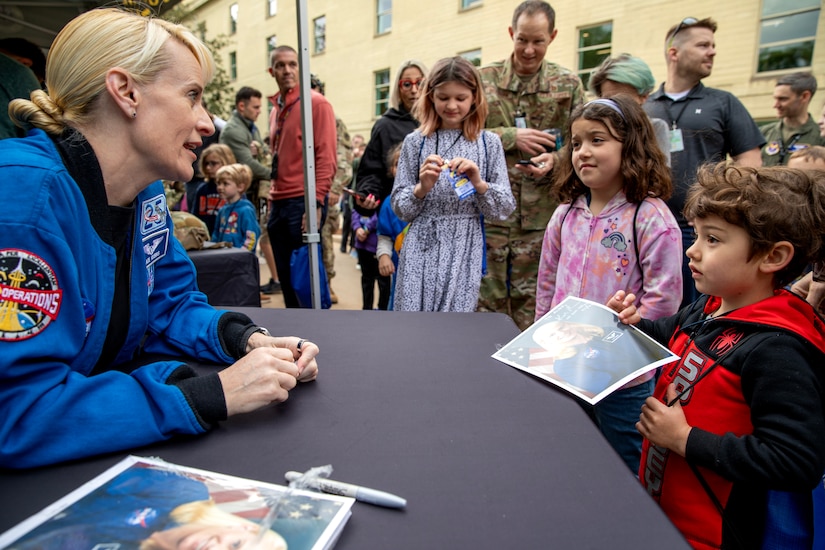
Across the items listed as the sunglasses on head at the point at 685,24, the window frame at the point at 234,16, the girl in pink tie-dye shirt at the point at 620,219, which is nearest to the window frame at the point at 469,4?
the sunglasses on head at the point at 685,24

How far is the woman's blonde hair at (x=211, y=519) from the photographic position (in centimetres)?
57

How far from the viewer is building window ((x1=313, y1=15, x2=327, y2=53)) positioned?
55.9ft

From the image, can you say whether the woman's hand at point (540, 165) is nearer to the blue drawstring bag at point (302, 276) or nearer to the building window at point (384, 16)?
the blue drawstring bag at point (302, 276)

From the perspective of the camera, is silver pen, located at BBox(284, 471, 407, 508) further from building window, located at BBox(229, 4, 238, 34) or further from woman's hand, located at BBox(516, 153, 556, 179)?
building window, located at BBox(229, 4, 238, 34)

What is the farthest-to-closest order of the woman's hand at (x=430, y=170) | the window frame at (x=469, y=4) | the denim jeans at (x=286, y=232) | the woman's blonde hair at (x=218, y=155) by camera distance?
the window frame at (x=469, y=4), the woman's blonde hair at (x=218, y=155), the denim jeans at (x=286, y=232), the woman's hand at (x=430, y=170)

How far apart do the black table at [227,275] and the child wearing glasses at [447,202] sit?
1.44 m

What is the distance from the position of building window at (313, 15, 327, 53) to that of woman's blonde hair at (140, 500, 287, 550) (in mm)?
18391

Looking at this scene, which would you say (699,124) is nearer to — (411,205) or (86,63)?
(411,205)

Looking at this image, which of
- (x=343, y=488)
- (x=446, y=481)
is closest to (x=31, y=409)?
(x=343, y=488)

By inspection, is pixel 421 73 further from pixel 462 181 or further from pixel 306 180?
pixel 462 181

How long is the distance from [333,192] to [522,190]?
6.49ft

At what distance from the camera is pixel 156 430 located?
2.58ft

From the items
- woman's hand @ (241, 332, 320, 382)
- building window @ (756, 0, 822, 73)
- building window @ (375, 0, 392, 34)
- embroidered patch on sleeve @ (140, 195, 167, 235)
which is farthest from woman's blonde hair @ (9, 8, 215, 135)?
building window @ (375, 0, 392, 34)

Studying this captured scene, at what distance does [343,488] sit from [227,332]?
638mm
